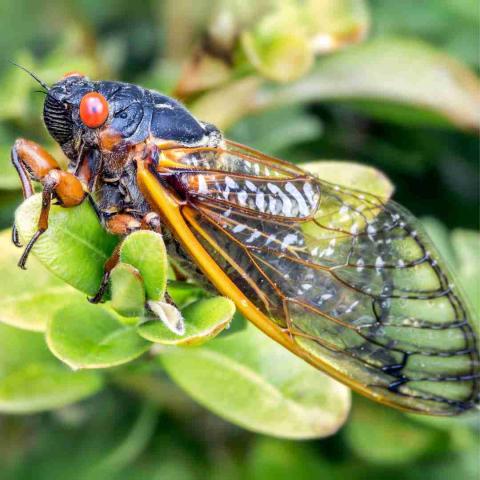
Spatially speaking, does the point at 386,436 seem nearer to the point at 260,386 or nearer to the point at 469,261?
the point at 469,261

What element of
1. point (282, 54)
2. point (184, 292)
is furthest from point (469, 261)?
point (184, 292)

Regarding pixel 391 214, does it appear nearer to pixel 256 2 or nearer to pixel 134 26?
pixel 256 2

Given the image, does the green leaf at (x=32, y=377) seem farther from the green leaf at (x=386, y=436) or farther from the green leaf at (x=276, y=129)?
the green leaf at (x=276, y=129)

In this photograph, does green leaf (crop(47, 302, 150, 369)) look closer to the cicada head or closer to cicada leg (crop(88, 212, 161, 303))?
cicada leg (crop(88, 212, 161, 303))

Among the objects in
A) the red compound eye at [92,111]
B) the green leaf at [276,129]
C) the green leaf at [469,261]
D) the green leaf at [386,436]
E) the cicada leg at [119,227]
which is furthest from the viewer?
the green leaf at [276,129]

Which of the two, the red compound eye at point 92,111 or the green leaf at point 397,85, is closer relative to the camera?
the red compound eye at point 92,111

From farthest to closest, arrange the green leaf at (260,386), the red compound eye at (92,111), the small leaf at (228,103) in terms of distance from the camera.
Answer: the small leaf at (228,103) → the red compound eye at (92,111) → the green leaf at (260,386)

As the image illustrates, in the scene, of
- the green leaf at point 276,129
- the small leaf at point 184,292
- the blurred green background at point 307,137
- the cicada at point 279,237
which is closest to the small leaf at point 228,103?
the blurred green background at point 307,137
